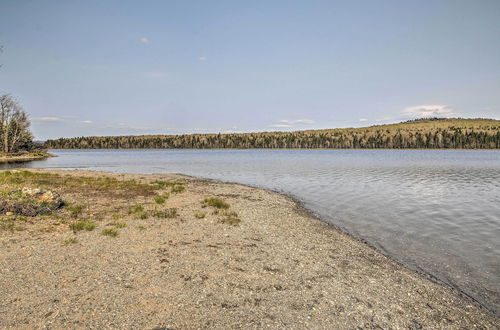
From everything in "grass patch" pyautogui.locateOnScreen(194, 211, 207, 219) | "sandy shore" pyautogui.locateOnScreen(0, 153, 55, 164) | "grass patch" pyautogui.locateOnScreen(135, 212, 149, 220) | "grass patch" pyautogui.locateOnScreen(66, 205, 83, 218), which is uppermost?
"sandy shore" pyautogui.locateOnScreen(0, 153, 55, 164)

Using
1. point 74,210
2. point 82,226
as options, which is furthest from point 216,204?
point 74,210

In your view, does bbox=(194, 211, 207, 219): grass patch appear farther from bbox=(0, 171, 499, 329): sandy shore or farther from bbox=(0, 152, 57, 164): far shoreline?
bbox=(0, 152, 57, 164): far shoreline

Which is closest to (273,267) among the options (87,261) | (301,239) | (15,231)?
(301,239)

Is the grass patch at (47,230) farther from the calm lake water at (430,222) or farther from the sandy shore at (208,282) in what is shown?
the calm lake water at (430,222)

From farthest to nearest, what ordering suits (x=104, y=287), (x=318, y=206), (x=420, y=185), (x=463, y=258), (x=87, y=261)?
(x=420, y=185)
(x=318, y=206)
(x=463, y=258)
(x=87, y=261)
(x=104, y=287)

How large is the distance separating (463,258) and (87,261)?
15.6 m

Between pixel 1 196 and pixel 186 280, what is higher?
pixel 1 196

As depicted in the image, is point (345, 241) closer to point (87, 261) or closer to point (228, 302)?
point (228, 302)

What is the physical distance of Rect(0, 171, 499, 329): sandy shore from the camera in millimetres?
7707

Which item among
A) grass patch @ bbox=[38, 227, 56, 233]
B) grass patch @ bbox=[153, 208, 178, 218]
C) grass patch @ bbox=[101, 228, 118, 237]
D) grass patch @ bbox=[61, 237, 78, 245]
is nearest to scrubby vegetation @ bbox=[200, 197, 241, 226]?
grass patch @ bbox=[153, 208, 178, 218]

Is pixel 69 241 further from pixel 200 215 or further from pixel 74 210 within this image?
pixel 200 215

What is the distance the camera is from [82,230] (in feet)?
49.7

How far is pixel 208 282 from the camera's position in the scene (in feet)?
31.9

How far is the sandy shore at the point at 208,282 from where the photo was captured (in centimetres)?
771
